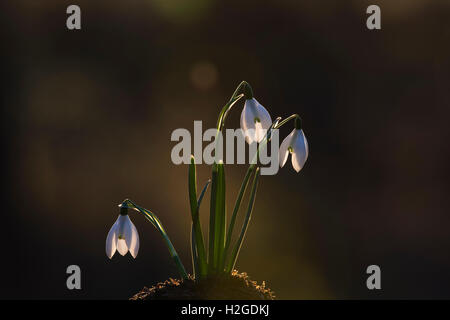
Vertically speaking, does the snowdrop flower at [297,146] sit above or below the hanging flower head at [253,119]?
below

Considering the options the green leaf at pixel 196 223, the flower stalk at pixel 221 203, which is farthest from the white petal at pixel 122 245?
the green leaf at pixel 196 223

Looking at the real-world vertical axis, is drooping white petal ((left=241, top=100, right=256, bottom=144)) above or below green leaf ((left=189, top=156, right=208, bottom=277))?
above

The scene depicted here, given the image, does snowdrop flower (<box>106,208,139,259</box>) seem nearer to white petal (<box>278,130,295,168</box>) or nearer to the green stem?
the green stem

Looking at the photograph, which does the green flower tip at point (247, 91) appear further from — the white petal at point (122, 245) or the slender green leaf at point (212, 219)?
the white petal at point (122, 245)

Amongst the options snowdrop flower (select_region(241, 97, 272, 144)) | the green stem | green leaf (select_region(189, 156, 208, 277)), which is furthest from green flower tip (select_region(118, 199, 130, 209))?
snowdrop flower (select_region(241, 97, 272, 144))

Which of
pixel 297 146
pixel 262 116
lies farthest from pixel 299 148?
pixel 262 116
